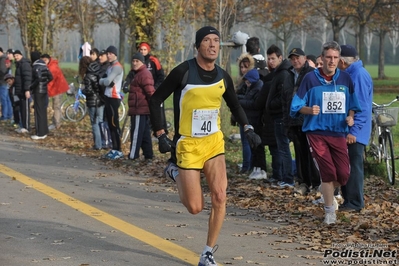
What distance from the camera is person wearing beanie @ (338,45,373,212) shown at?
10008mm

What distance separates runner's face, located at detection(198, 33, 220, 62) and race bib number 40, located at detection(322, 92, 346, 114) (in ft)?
7.25

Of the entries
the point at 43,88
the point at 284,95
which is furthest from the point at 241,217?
the point at 43,88

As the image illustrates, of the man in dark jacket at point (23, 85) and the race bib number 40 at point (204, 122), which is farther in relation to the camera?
the man in dark jacket at point (23, 85)

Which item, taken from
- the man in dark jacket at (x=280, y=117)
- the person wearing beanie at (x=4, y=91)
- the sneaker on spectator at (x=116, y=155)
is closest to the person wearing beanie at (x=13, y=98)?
the person wearing beanie at (x=4, y=91)

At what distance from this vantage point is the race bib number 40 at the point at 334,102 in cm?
938

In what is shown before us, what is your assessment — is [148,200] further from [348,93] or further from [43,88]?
[43,88]

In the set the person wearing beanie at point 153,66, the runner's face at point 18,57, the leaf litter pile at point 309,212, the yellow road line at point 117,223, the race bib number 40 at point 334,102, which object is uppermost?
the runner's face at point 18,57

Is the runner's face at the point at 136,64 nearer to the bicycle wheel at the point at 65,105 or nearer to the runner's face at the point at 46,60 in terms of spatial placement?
the runner's face at the point at 46,60

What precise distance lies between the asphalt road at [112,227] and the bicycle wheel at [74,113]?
34.2ft

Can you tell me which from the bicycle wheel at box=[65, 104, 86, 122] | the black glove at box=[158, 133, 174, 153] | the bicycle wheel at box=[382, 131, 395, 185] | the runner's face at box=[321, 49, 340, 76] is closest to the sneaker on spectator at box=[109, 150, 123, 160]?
the bicycle wheel at box=[382, 131, 395, 185]

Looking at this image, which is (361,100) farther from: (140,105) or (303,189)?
(140,105)

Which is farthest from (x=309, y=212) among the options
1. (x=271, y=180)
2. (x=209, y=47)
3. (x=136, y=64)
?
(x=136, y=64)

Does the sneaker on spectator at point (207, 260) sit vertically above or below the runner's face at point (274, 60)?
below

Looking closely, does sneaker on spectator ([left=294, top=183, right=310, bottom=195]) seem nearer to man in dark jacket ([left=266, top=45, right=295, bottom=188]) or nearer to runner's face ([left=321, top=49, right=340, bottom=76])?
man in dark jacket ([left=266, top=45, right=295, bottom=188])
